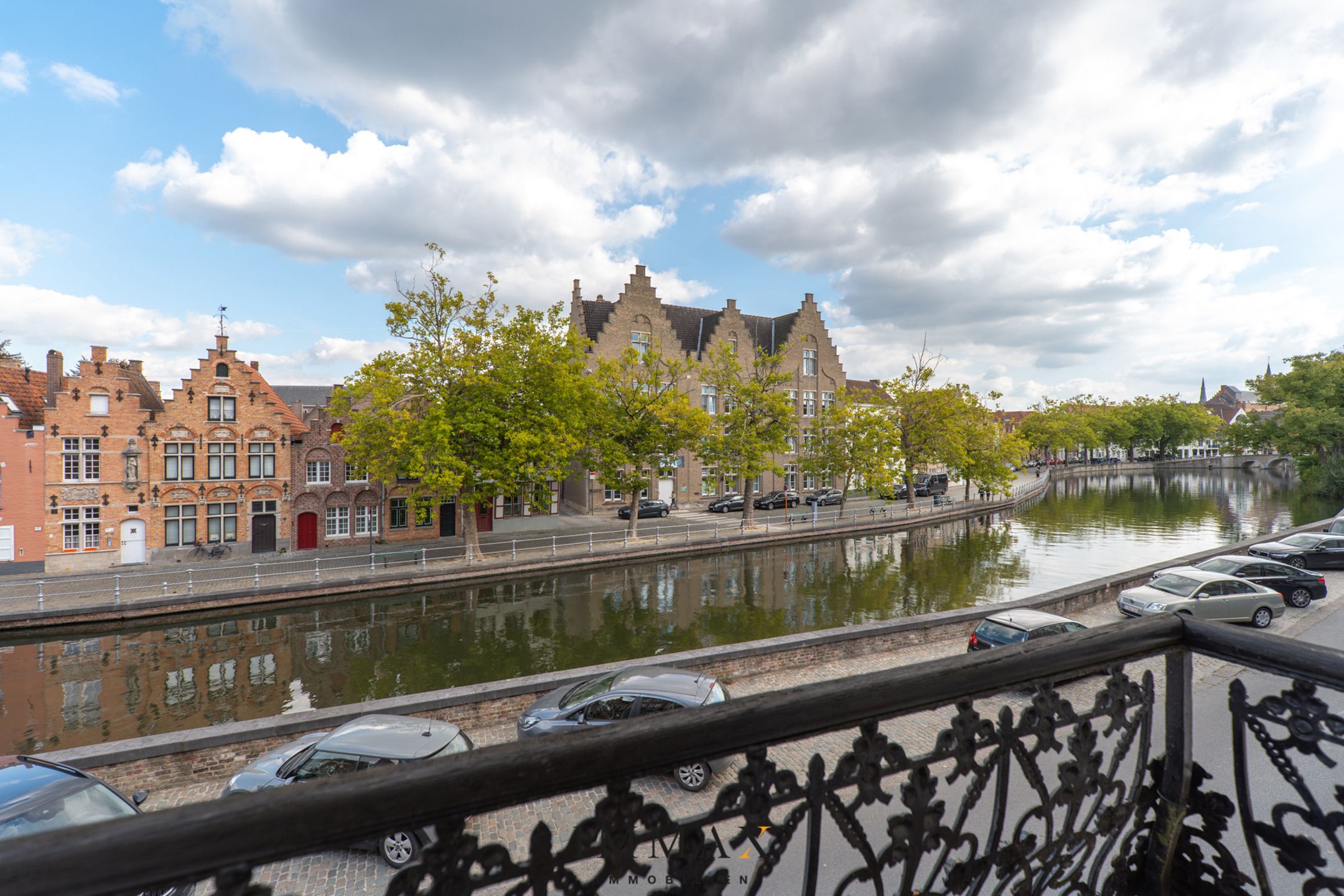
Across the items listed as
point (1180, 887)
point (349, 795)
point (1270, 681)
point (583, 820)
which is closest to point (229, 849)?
point (349, 795)

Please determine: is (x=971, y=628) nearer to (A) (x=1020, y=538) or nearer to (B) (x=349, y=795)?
(B) (x=349, y=795)

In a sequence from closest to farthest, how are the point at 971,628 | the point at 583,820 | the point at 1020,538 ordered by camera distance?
the point at 583,820, the point at 971,628, the point at 1020,538

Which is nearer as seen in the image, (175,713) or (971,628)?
(175,713)

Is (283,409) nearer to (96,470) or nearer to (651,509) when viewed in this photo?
(96,470)

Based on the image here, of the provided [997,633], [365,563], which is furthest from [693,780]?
[365,563]

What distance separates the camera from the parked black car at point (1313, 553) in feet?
63.9

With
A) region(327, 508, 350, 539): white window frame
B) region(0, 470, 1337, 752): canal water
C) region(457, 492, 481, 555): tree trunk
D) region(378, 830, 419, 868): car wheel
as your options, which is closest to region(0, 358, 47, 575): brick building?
region(0, 470, 1337, 752): canal water

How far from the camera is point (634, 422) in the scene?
29.6m

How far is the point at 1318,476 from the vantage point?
151 feet

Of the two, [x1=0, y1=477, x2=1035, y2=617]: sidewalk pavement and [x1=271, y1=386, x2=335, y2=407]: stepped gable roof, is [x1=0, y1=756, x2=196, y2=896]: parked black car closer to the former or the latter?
[x1=0, y1=477, x2=1035, y2=617]: sidewalk pavement

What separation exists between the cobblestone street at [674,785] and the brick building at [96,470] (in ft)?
70.5

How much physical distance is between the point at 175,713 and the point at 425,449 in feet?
39.1

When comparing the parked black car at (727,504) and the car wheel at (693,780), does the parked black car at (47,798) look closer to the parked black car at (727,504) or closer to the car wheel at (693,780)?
the car wheel at (693,780)

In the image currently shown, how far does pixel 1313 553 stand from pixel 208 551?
40.1 metres
